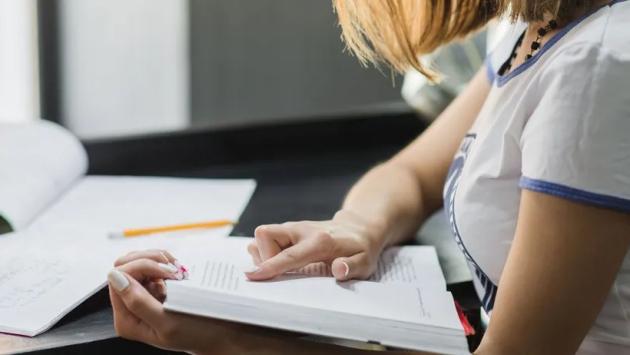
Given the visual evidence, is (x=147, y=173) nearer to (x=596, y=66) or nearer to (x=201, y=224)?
(x=201, y=224)

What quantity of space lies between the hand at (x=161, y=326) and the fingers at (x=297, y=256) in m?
0.06

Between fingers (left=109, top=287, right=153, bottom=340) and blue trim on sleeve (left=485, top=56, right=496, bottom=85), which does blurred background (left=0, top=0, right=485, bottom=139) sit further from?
fingers (left=109, top=287, right=153, bottom=340)

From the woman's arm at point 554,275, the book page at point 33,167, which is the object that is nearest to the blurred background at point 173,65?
the book page at point 33,167

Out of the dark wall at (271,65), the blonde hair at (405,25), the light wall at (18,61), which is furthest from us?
the dark wall at (271,65)

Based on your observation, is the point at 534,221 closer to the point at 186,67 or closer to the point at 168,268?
the point at 168,268

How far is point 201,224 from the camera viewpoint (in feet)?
3.64

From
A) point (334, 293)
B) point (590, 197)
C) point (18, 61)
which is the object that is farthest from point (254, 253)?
point (18, 61)

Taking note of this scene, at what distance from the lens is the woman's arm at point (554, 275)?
0.74 metres

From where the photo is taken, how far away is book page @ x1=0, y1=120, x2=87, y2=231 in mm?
1086

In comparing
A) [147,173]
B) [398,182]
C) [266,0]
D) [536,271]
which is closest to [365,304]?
[536,271]

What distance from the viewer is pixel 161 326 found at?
754 mm

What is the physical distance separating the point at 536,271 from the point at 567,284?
0.09 ft

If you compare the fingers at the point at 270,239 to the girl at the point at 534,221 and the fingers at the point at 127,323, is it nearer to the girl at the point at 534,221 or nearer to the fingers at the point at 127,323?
the girl at the point at 534,221

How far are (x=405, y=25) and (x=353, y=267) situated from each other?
32cm
